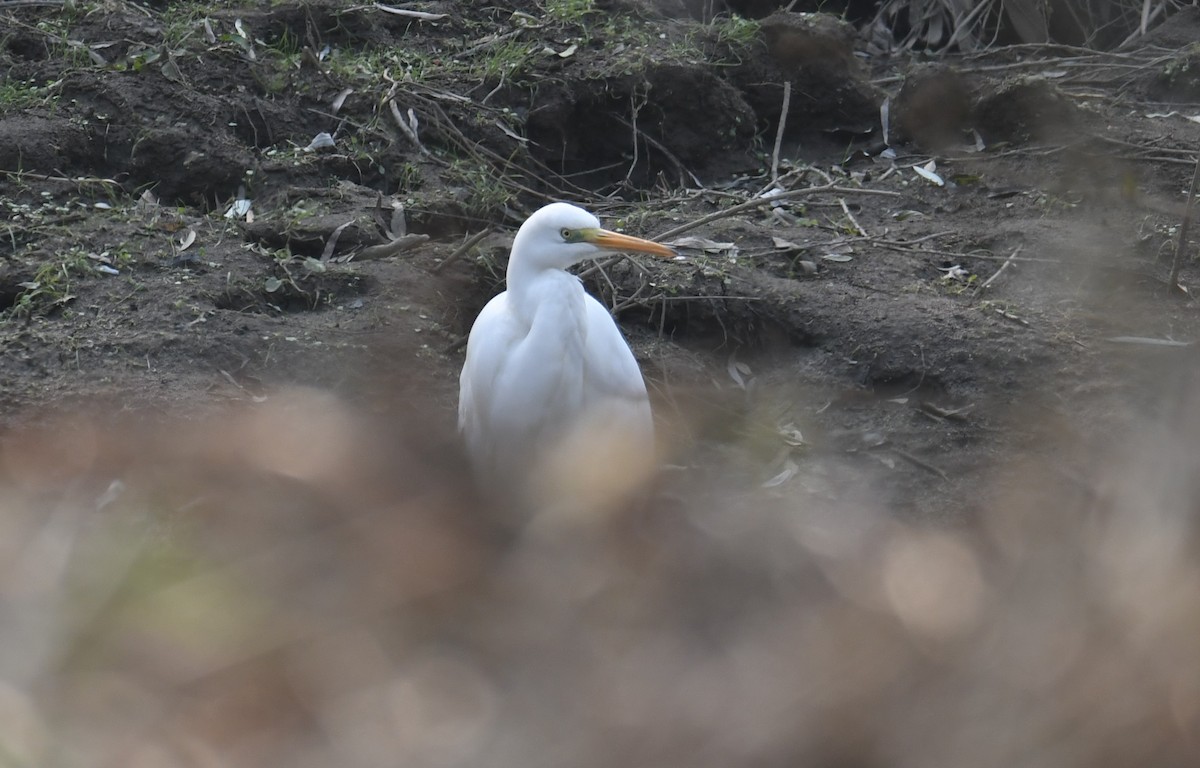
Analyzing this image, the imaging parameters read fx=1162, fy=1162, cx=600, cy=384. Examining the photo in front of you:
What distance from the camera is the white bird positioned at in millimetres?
2830

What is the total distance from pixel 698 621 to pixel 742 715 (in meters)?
0.11

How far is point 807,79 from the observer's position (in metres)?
5.29

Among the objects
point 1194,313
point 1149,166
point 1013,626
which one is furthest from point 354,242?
point 1013,626

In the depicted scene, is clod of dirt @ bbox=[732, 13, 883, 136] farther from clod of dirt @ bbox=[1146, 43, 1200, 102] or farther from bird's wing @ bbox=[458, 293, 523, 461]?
bird's wing @ bbox=[458, 293, 523, 461]

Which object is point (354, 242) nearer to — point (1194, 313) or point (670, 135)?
point (670, 135)

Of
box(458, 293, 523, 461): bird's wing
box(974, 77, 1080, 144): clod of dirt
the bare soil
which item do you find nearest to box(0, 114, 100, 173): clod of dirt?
the bare soil

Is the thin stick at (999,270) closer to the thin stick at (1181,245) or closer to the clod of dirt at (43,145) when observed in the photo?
the thin stick at (1181,245)

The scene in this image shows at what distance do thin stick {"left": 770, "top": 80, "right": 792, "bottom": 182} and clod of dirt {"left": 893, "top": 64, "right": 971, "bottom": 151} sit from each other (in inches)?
20.7

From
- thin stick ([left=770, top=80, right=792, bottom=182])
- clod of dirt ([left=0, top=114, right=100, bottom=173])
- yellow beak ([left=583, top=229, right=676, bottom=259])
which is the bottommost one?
thin stick ([left=770, top=80, right=792, bottom=182])

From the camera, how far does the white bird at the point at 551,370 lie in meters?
2.83

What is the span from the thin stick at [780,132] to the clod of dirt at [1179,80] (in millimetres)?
1697

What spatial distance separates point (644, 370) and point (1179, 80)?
3.33m

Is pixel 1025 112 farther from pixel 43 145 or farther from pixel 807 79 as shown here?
pixel 43 145

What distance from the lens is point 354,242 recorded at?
13.2 ft
